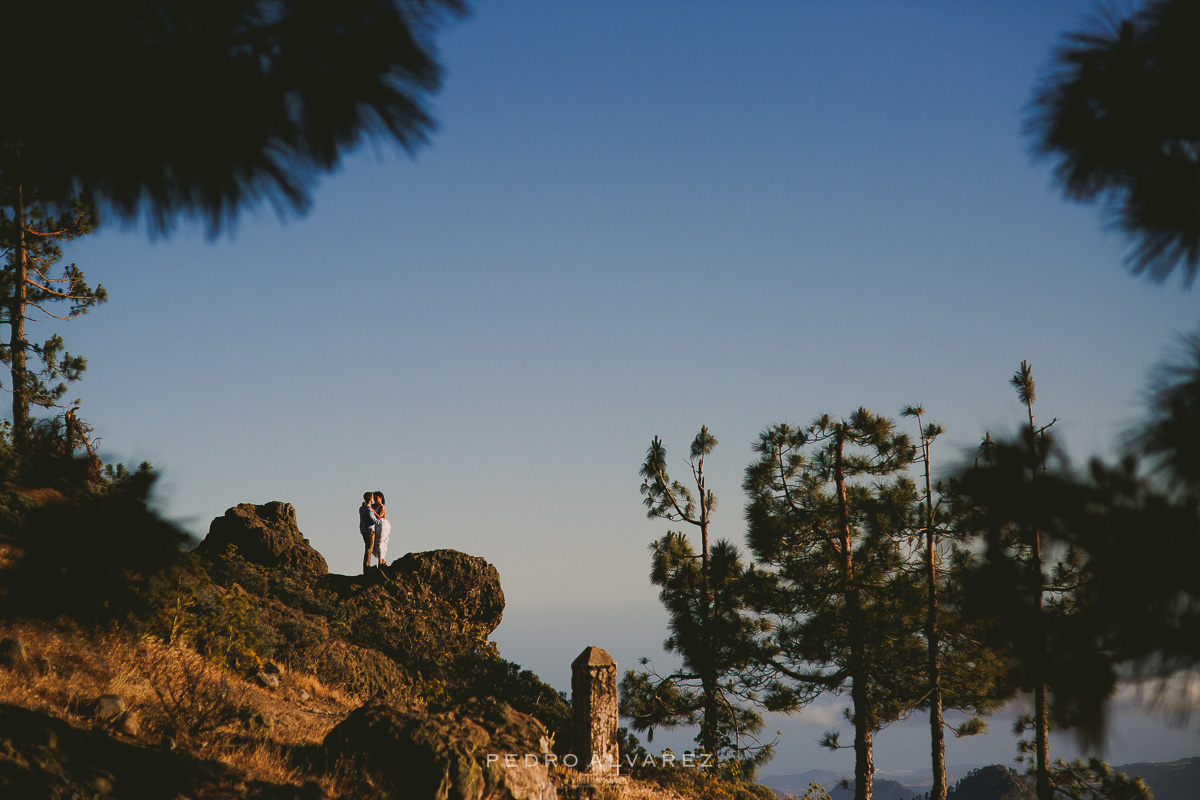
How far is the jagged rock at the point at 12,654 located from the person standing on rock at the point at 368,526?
11.3 meters

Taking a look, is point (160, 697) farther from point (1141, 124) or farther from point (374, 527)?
point (374, 527)

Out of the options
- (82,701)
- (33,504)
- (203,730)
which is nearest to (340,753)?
(203,730)

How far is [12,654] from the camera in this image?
7957 millimetres

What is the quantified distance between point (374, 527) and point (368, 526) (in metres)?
0.14

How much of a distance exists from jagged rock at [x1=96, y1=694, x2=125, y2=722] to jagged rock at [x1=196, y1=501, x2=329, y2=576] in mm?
10933

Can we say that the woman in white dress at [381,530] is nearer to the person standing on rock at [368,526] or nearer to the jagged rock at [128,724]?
the person standing on rock at [368,526]

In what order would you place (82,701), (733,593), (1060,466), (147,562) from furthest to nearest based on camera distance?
(733,593) → (147,562) → (82,701) → (1060,466)

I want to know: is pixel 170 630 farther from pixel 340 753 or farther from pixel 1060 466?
pixel 1060 466

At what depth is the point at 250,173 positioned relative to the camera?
361 centimetres

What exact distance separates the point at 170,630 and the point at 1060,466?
10135mm

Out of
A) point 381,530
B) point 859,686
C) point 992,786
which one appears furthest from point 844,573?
point 992,786

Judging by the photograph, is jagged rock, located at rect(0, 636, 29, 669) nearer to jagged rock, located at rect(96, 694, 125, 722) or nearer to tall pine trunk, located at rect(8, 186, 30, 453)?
jagged rock, located at rect(96, 694, 125, 722)

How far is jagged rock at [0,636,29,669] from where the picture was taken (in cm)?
788

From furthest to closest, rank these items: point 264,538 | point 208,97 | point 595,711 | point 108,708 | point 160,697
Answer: point 264,538 → point 595,711 → point 160,697 → point 108,708 → point 208,97
